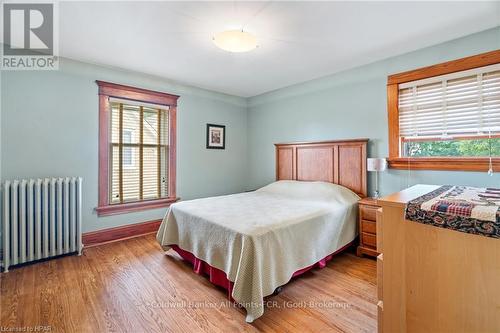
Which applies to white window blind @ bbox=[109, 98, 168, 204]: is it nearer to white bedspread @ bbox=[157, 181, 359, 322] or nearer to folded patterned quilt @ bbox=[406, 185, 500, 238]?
white bedspread @ bbox=[157, 181, 359, 322]

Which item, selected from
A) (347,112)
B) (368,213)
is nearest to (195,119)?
(347,112)

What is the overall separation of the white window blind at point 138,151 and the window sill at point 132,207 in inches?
3.4

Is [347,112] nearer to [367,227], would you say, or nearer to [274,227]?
[367,227]

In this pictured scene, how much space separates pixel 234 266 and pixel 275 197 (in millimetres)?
1674

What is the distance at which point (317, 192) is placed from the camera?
3260 millimetres

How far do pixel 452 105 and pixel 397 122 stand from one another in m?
0.55

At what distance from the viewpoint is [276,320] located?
1761mm

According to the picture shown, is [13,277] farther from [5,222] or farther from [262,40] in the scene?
[262,40]

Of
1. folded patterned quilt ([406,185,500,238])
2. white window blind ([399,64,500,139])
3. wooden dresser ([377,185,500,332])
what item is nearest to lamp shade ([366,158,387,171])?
white window blind ([399,64,500,139])

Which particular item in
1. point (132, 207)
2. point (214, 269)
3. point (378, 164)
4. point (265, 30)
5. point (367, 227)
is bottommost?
point (214, 269)

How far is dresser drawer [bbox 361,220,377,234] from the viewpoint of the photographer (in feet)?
9.02

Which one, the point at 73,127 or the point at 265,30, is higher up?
the point at 265,30

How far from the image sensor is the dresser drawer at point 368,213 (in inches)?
109

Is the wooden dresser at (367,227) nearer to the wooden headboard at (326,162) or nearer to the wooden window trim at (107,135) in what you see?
the wooden headboard at (326,162)
